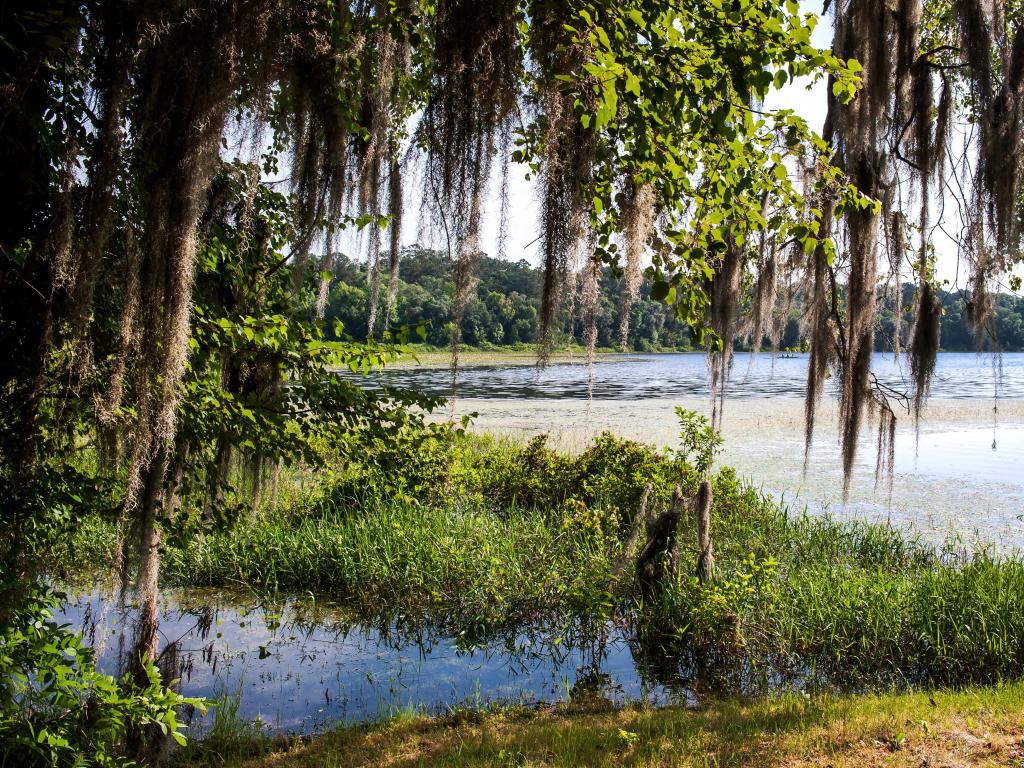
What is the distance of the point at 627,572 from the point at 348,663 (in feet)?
7.96

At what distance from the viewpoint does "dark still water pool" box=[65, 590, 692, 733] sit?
16.3ft

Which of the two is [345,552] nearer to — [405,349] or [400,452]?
[400,452]

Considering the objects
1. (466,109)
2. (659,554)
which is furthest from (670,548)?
(466,109)

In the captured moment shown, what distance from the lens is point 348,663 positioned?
18.3 feet

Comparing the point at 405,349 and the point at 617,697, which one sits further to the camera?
the point at 617,697

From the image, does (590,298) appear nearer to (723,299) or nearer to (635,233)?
(635,233)

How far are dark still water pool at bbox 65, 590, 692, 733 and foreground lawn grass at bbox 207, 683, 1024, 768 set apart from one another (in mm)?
534

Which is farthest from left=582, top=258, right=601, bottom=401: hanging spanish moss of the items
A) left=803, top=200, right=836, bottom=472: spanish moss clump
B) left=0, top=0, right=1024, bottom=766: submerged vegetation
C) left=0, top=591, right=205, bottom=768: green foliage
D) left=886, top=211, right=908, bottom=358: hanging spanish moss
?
left=886, top=211, right=908, bottom=358: hanging spanish moss

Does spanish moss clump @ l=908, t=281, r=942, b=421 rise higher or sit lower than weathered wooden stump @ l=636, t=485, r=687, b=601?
higher

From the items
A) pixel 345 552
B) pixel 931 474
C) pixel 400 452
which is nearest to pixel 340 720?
pixel 400 452

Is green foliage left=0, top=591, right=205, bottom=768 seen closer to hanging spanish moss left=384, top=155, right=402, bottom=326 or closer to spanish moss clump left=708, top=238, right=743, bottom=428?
hanging spanish moss left=384, top=155, right=402, bottom=326

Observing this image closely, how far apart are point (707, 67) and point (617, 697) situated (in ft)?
13.2

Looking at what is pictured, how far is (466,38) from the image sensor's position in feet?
→ 10.0

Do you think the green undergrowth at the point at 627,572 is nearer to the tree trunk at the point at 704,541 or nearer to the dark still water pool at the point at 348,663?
the tree trunk at the point at 704,541
